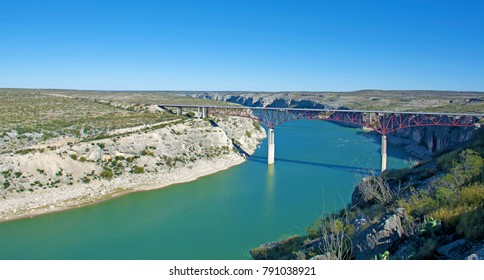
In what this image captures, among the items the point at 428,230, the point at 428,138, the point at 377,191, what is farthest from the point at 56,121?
the point at 428,138

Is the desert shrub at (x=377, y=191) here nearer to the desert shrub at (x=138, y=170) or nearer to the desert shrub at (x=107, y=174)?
the desert shrub at (x=107, y=174)

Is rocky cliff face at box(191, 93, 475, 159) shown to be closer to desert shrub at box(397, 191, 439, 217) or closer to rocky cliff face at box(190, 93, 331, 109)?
desert shrub at box(397, 191, 439, 217)

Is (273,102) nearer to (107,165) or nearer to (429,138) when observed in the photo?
(429,138)

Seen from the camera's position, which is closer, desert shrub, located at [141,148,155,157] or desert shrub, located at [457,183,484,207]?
desert shrub, located at [457,183,484,207]

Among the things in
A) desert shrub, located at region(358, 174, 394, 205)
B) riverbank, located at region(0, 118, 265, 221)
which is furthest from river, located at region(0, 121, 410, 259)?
desert shrub, located at region(358, 174, 394, 205)

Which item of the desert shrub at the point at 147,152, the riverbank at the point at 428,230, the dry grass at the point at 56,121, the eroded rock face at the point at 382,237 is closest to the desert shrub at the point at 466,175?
the riverbank at the point at 428,230

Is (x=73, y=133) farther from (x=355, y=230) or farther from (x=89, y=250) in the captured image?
(x=355, y=230)
